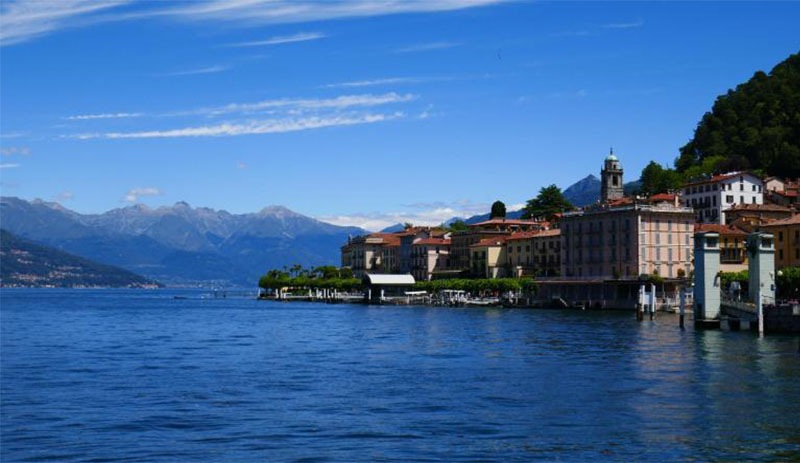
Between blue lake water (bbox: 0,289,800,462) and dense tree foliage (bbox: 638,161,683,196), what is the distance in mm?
112228

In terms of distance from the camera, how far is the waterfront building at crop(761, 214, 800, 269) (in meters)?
115

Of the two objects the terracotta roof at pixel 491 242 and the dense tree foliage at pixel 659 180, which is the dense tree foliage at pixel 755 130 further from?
the terracotta roof at pixel 491 242

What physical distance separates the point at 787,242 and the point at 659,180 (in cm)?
6717

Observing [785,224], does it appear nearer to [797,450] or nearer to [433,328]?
[433,328]

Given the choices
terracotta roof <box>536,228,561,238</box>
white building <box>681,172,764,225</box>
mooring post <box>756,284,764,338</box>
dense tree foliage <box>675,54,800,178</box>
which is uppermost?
dense tree foliage <box>675,54,800,178</box>

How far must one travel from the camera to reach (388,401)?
128 feet

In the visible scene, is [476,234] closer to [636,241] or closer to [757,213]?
[636,241]

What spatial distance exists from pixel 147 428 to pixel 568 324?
67.8 meters

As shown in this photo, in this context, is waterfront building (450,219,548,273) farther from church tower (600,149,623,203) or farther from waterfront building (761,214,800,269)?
waterfront building (761,214,800,269)

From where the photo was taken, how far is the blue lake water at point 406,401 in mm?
29703

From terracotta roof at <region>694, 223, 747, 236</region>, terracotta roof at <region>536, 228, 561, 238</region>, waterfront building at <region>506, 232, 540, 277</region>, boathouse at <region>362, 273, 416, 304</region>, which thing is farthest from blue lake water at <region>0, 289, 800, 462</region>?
boathouse at <region>362, 273, 416, 304</region>

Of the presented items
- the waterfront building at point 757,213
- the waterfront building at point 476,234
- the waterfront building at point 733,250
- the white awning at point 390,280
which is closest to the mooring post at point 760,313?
the waterfront building at point 733,250

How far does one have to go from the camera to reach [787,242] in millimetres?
116250

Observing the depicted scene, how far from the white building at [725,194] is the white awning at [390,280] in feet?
179
